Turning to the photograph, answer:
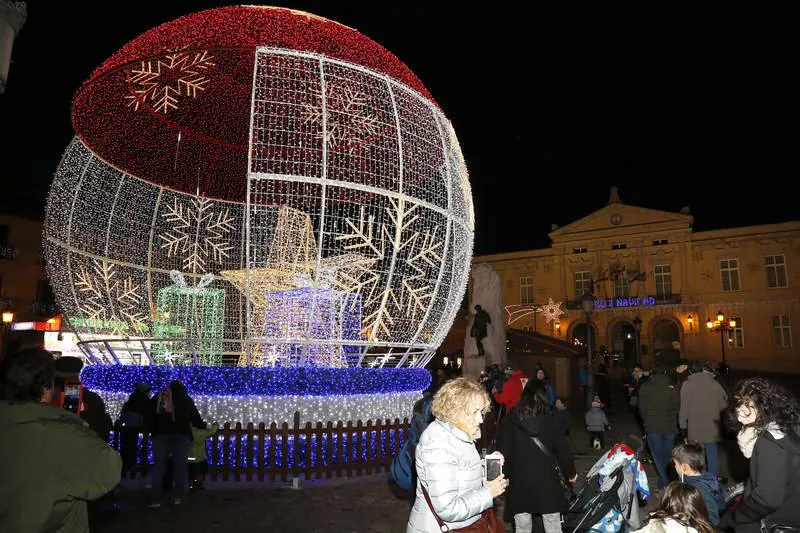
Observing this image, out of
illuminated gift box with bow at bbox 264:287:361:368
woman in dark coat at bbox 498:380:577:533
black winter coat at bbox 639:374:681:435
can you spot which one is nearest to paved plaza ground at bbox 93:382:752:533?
black winter coat at bbox 639:374:681:435

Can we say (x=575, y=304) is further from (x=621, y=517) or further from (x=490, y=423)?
(x=621, y=517)

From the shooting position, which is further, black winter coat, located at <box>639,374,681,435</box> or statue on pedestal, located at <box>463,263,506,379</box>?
statue on pedestal, located at <box>463,263,506,379</box>

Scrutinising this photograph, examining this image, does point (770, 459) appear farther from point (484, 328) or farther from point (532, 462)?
point (484, 328)

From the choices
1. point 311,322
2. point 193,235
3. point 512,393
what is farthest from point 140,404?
point 193,235

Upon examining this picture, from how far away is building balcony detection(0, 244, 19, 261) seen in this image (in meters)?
29.4

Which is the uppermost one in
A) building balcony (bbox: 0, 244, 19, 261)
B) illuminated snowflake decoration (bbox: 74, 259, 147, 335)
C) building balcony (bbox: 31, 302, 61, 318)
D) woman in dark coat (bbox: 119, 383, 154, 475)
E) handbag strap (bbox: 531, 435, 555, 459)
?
building balcony (bbox: 0, 244, 19, 261)

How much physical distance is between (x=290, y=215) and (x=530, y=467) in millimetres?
7527

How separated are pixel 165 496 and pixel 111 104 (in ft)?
23.8

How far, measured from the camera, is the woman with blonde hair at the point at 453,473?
2.54 m

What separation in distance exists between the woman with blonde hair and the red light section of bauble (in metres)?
7.12

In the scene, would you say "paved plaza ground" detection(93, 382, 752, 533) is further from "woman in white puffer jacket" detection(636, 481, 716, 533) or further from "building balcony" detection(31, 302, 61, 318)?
"building balcony" detection(31, 302, 61, 318)

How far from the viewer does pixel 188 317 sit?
11.5 meters

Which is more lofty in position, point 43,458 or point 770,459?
point 43,458

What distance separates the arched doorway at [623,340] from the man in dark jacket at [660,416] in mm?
36698
